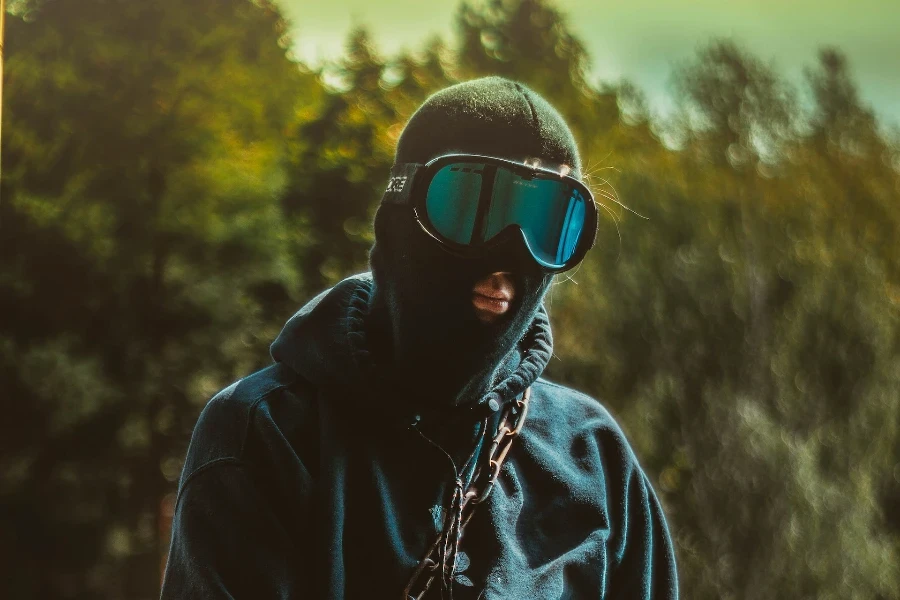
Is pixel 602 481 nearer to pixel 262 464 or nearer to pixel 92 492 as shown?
pixel 262 464

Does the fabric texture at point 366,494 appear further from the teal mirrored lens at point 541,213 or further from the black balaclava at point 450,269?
the teal mirrored lens at point 541,213

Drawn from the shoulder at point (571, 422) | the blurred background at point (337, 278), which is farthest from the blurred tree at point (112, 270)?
the shoulder at point (571, 422)

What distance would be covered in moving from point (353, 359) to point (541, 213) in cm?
37

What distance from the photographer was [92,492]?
823 centimetres

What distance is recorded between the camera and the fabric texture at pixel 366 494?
3.95ft

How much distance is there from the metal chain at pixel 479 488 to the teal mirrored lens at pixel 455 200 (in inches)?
12.8

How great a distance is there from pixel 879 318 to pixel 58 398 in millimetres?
6936

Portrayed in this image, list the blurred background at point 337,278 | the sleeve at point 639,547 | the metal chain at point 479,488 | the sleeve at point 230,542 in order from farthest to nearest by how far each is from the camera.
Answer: the blurred background at point 337,278, the sleeve at point 639,547, the metal chain at point 479,488, the sleeve at point 230,542

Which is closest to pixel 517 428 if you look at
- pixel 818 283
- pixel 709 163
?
pixel 818 283

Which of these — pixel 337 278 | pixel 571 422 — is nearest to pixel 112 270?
pixel 337 278

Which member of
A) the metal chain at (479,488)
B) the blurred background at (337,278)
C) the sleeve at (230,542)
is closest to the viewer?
the sleeve at (230,542)

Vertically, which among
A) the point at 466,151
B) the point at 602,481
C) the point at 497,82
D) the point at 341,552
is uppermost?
the point at 497,82

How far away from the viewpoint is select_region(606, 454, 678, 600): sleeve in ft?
4.88

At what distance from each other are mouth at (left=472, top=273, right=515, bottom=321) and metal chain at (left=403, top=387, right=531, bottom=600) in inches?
7.4
